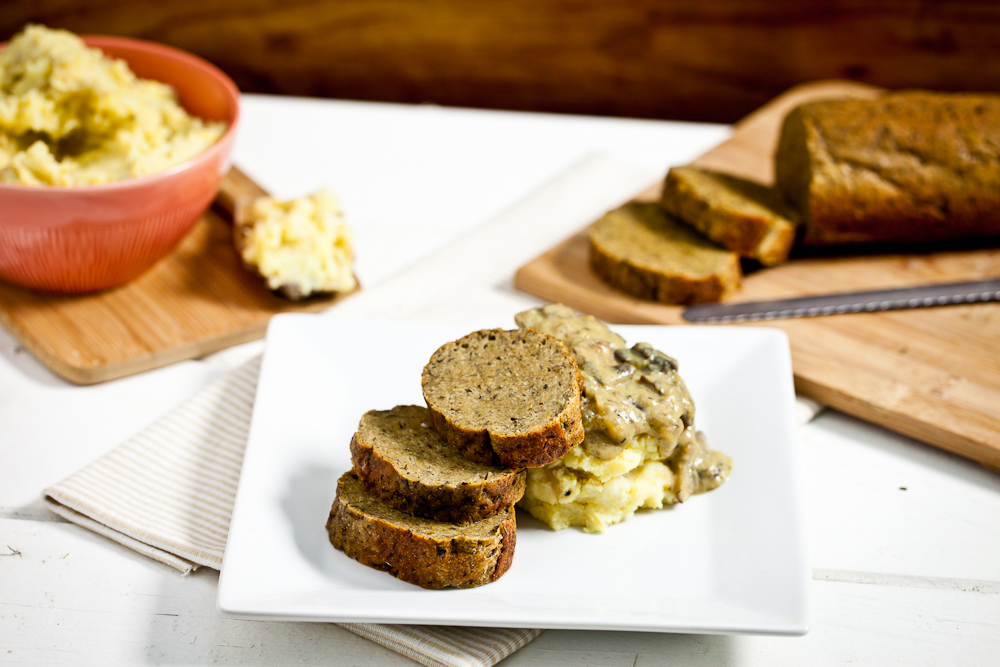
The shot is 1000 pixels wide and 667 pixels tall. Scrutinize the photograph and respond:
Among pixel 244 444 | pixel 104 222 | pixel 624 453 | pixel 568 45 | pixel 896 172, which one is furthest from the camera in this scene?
pixel 568 45

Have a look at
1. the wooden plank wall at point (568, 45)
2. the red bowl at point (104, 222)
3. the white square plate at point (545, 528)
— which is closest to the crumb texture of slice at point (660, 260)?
the white square plate at point (545, 528)

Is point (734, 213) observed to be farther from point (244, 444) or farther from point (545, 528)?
point (244, 444)

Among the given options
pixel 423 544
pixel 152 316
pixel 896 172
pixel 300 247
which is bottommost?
pixel 152 316

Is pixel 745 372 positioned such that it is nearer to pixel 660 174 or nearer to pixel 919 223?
pixel 919 223

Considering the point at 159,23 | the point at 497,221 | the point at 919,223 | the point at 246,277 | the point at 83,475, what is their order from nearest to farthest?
1. the point at 83,475
2. the point at 246,277
3. the point at 919,223
4. the point at 497,221
5. the point at 159,23

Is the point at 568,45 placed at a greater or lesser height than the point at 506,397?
lesser

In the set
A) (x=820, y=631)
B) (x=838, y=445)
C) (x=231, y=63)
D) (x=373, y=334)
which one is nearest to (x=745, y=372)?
(x=838, y=445)

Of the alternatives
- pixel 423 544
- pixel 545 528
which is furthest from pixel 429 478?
pixel 545 528
